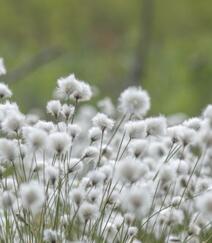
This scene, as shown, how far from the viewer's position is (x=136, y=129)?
175 centimetres

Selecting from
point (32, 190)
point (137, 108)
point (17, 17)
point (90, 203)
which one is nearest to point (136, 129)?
point (137, 108)

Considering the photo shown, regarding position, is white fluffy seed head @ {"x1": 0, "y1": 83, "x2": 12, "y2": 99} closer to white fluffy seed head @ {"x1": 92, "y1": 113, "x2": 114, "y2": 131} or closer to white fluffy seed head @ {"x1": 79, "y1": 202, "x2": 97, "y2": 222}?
white fluffy seed head @ {"x1": 92, "y1": 113, "x2": 114, "y2": 131}

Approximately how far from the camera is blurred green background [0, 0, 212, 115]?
273 inches

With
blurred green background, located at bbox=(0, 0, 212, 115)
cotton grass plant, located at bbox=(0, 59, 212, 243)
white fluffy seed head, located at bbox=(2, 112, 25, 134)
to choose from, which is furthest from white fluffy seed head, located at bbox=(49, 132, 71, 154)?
blurred green background, located at bbox=(0, 0, 212, 115)

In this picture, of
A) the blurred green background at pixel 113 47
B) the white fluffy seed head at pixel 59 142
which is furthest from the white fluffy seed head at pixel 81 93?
the blurred green background at pixel 113 47

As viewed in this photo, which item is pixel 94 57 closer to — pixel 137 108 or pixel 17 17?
pixel 17 17

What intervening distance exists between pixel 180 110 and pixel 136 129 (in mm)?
4723

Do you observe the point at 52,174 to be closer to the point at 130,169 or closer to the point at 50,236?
the point at 50,236

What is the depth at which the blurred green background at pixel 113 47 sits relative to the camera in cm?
693

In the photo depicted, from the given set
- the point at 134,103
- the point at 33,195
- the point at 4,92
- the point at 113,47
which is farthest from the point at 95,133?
the point at 113,47

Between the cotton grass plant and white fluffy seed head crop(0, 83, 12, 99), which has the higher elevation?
white fluffy seed head crop(0, 83, 12, 99)

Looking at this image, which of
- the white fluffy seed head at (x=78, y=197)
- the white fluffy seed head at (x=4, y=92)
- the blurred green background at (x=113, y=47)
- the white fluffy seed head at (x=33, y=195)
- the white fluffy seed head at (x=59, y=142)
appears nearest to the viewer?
the white fluffy seed head at (x=33, y=195)

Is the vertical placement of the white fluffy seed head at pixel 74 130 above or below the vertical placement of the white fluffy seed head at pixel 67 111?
below

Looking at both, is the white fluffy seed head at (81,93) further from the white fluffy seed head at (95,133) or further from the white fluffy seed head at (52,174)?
the white fluffy seed head at (52,174)
